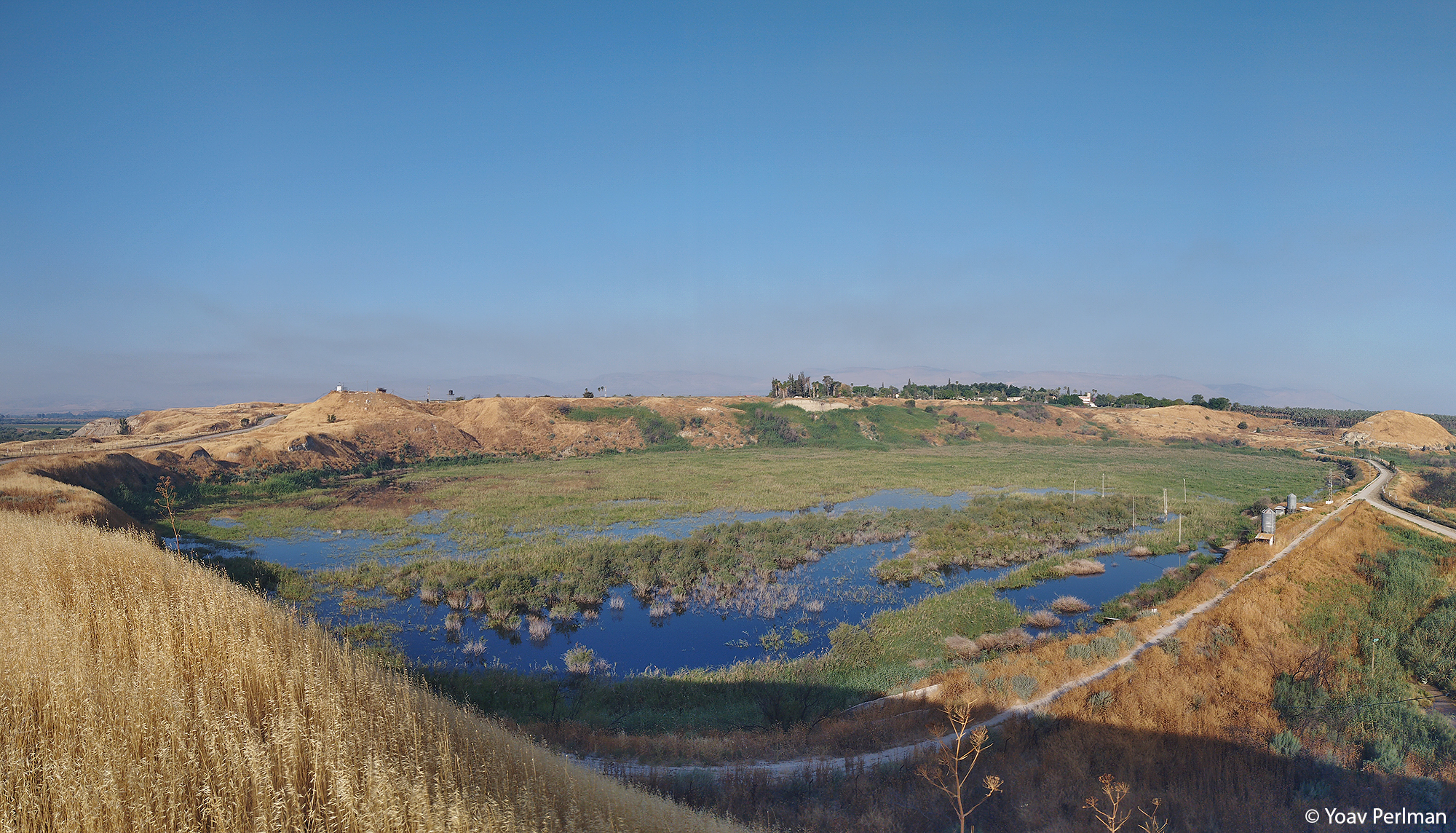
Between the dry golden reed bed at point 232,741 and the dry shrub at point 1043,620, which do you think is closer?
the dry golden reed bed at point 232,741

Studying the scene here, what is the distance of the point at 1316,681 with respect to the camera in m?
11.4

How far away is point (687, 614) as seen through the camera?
19.2m

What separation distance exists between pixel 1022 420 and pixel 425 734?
304ft

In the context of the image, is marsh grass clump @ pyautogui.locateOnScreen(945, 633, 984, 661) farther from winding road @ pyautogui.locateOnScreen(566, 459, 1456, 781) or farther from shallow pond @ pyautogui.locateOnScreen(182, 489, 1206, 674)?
winding road @ pyautogui.locateOnScreen(566, 459, 1456, 781)

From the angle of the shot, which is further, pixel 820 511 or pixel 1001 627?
pixel 820 511

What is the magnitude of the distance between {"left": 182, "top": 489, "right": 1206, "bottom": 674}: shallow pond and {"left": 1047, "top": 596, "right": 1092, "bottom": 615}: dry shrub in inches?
22.7

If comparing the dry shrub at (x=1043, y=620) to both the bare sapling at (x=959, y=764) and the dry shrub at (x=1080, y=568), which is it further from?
the bare sapling at (x=959, y=764)

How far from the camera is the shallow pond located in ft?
52.4

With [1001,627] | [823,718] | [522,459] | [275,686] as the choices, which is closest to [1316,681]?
[1001,627]

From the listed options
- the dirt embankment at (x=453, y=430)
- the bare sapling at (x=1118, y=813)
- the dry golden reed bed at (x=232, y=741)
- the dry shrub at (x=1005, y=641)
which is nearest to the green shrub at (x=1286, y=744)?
the bare sapling at (x=1118, y=813)

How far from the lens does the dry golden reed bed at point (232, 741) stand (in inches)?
129

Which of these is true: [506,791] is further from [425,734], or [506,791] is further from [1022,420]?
[1022,420]

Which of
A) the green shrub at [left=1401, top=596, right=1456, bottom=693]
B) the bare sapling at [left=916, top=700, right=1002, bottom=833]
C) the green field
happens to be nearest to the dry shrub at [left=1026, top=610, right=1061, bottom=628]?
the green shrub at [left=1401, top=596, right=1456, bottom=693]

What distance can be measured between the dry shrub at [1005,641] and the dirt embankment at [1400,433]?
81.4m
